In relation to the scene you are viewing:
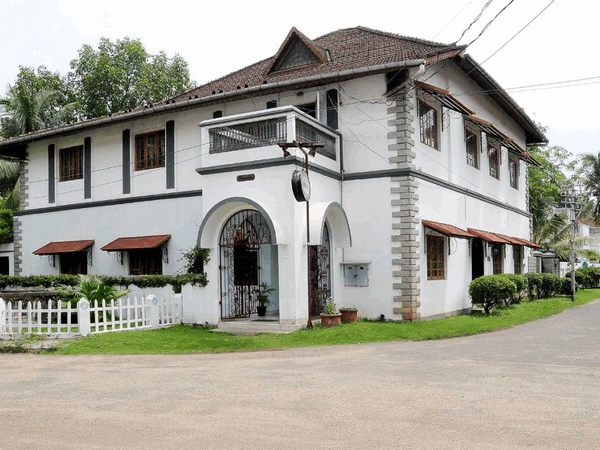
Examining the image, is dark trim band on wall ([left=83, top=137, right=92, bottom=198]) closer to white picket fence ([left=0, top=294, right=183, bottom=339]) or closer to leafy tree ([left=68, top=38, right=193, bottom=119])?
white picket fence ([left=0, top=294, right=183, bottom=339])

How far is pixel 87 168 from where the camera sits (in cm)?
2106

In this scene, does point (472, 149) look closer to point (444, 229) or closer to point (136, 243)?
point (444, 229)

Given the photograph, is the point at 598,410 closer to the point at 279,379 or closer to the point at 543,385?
the point at 543,385

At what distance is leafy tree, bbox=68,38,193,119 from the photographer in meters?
35.6

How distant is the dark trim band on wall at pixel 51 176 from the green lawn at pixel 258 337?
30.4 feet

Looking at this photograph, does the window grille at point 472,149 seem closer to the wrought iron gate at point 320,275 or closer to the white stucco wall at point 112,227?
the wrought iron gate at point 320,275

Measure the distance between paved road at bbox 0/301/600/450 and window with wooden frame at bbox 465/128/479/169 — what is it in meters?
10.5

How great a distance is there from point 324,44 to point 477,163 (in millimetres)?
6553

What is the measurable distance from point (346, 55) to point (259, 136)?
180 inches

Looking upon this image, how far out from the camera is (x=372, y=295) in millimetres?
16016

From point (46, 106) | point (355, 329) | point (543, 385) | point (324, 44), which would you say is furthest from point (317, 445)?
point (46, 106)

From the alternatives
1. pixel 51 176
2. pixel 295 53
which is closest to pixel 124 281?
pixel 51 176

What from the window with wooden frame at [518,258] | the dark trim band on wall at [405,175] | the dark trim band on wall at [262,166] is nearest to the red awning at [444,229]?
the dark trim band on wall at [405,175]

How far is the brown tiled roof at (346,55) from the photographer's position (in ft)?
53.9
